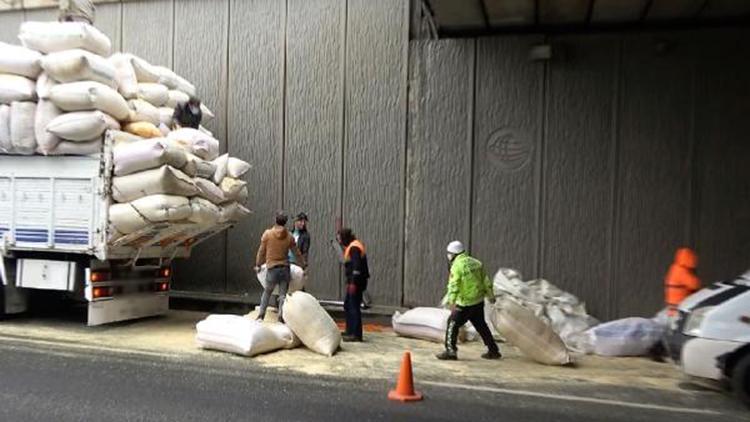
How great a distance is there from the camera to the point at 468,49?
11.5 metres

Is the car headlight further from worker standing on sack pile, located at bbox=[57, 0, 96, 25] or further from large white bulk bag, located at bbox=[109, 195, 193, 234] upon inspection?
worker standing on sack pile, located at bbox=[57, 0, 96, 25]

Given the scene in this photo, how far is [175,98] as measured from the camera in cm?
1132

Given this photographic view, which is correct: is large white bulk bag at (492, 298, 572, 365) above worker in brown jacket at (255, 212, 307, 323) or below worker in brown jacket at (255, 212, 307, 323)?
below

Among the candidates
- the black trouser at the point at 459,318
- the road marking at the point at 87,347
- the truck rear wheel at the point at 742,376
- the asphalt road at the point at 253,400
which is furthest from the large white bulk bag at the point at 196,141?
the truck rear wheel at the point at 742,376

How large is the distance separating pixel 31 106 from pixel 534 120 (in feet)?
24.2

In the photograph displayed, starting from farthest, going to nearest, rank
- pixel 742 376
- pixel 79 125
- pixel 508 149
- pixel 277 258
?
pixel 508 149 < pixel 277 258 < pixel 79 125 < pixel 742 376

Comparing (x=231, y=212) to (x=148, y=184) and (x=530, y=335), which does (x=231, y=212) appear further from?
(x=530, y=335)

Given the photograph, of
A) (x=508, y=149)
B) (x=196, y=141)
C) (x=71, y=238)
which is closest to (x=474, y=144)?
(x=508, y=149)

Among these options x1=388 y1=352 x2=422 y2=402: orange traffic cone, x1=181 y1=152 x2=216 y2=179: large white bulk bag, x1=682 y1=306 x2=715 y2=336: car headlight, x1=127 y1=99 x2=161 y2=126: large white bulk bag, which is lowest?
x1=388 y1=352 x2=422 y2=402: orange traffic cone

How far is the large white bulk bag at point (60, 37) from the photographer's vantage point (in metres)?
9.22

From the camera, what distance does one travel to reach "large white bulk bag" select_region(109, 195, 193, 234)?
8.91 meters

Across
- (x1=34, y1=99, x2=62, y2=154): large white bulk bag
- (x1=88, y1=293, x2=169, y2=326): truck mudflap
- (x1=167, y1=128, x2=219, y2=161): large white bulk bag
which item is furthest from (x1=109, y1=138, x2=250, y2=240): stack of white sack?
(x1=88, y1=293, x2=169, y2=326): truck mudflap

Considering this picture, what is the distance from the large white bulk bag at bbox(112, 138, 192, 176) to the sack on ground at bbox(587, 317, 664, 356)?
6.10m

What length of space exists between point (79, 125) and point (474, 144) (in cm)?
597
